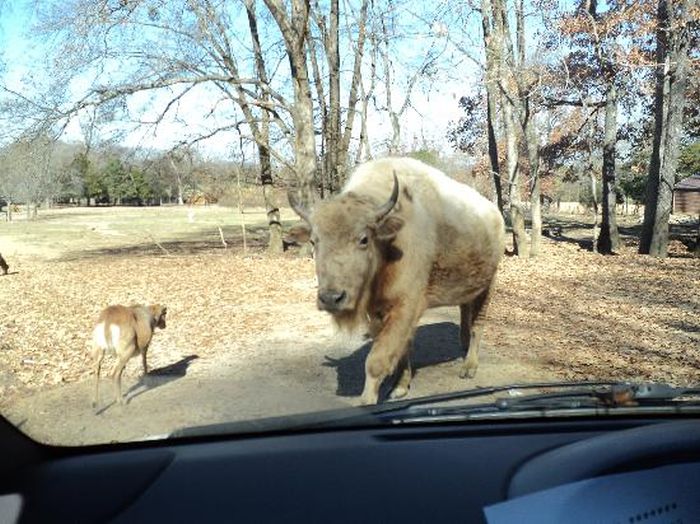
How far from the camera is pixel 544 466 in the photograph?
2.01 metres

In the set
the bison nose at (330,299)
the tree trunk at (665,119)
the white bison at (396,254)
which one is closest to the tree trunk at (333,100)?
the tree trunk at (665,119)

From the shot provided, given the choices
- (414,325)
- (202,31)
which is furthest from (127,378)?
(202,31)

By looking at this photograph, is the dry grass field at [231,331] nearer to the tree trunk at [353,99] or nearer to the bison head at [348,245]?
the bison head at [348,245]

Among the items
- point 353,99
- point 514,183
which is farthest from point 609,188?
point 353,99

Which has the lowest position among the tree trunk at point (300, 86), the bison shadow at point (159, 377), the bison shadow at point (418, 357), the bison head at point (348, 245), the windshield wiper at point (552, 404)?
the bison shadow at point (418, 357)

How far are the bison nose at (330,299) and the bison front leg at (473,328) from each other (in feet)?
9.65

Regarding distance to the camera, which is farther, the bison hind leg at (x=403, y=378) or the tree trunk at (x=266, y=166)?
the tree trunk at (x=266, y=166)

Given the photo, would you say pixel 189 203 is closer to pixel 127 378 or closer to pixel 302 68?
pixel 302 68

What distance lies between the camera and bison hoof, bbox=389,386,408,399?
6.83 meters

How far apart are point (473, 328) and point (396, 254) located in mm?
2367

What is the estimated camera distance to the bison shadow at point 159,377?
5.96 m

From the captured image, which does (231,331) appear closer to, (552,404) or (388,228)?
(388,228)

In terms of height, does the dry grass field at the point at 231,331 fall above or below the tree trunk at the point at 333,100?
below

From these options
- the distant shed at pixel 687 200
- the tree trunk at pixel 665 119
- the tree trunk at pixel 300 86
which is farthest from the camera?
the distant shed at pixel 687 200
